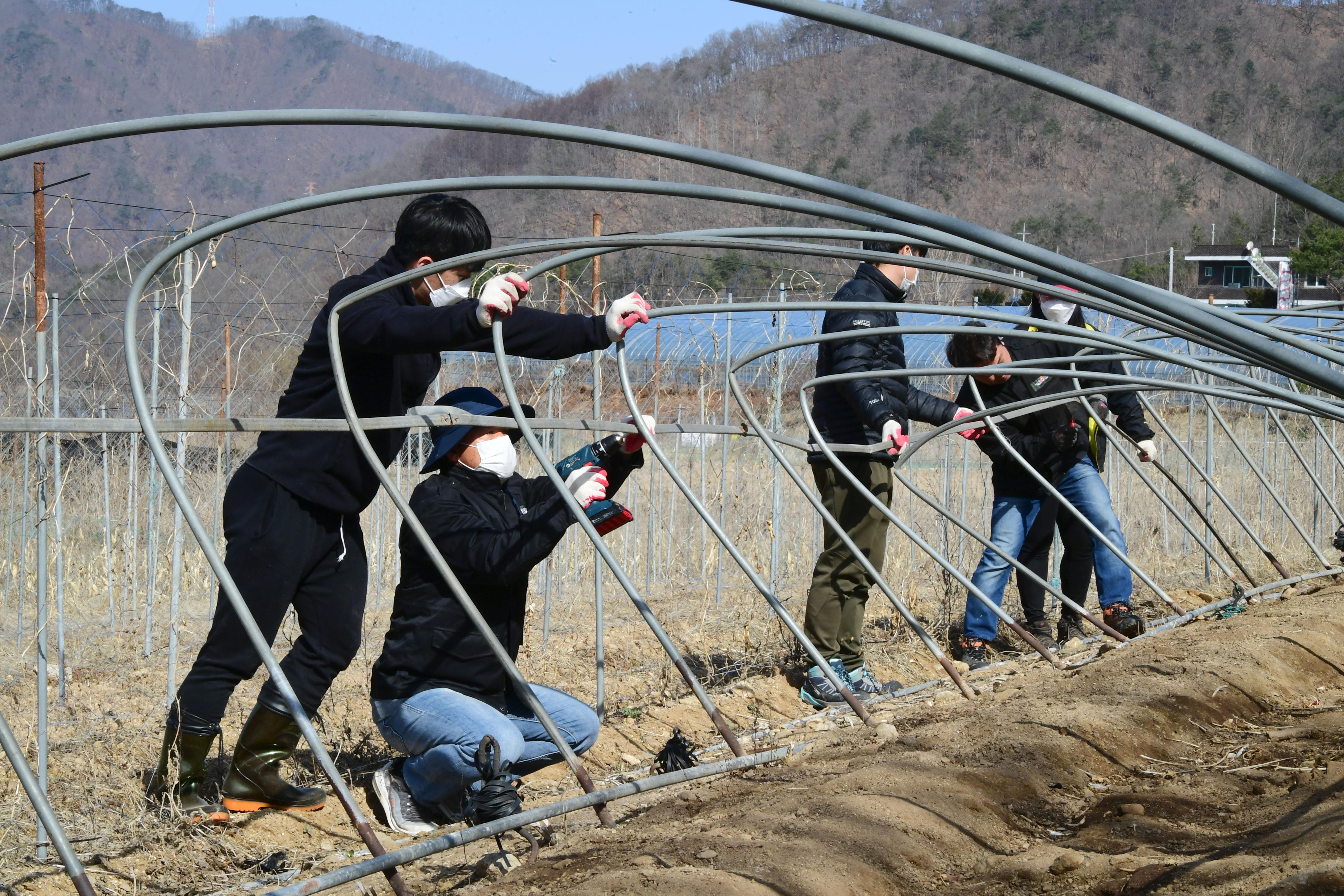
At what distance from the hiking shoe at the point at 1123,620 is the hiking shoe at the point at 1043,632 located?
0.87 ft

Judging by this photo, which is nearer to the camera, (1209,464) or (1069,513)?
(1069,513)

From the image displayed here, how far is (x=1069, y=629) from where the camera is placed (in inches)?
210

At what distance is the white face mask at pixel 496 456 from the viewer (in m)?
3.19

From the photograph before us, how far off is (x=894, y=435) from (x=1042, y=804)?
5.54 feet

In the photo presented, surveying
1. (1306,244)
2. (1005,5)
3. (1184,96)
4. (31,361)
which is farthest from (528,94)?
(31,361)

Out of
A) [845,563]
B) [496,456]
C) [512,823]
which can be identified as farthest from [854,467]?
[512,823]

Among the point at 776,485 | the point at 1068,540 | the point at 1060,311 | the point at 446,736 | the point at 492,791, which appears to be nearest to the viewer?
the point at 492,791

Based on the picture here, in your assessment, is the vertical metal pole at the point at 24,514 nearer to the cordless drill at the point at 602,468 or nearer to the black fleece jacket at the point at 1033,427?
the cordless drill at the point at 602,468

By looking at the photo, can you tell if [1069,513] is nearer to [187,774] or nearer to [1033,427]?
[1033,427]

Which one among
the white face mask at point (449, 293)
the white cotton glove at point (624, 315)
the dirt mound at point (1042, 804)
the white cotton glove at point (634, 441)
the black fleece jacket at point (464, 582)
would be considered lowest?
the dirt mound at point (1042, 804)

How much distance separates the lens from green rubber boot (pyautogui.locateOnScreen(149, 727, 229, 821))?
115 inches

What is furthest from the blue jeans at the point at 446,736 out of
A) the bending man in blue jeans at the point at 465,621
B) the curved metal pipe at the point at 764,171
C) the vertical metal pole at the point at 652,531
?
the vertical metal pole at the point at 652,531

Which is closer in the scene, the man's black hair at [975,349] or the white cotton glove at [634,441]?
the white cotton glove at [634,441]

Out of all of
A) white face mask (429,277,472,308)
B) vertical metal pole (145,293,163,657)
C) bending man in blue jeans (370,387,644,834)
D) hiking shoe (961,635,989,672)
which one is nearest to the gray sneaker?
hiking shoe (961,635,989,672)
